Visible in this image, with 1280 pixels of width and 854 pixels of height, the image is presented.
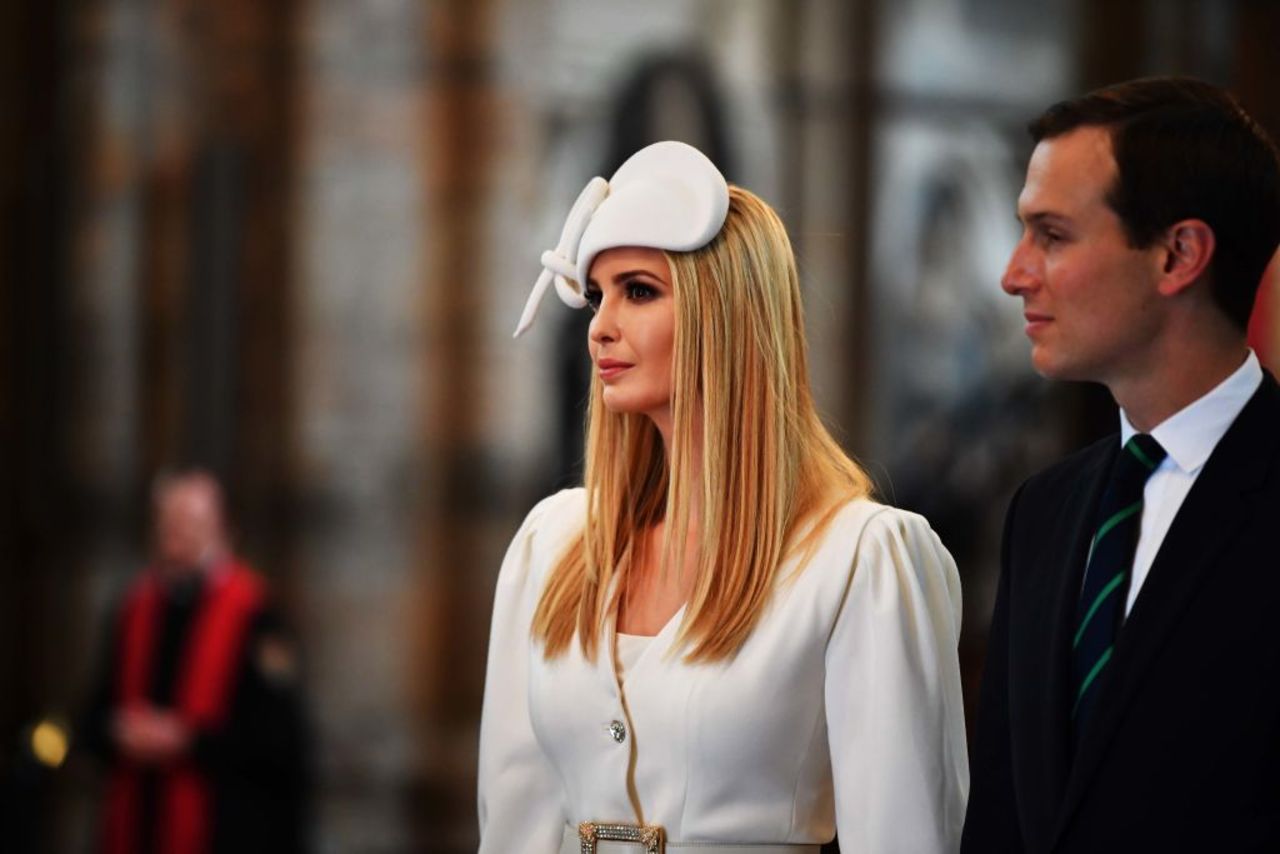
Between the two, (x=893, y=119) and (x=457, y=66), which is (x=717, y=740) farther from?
(x=893, y=119)

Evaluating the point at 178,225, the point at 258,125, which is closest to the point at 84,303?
the point at 178,225

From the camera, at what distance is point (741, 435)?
3.05 meters

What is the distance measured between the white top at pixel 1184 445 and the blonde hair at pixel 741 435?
63cm

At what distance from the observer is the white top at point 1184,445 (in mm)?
2465

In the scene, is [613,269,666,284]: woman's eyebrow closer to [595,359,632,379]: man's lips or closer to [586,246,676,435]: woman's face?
[586,246,676,435]: woman's face

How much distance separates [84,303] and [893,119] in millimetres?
4851

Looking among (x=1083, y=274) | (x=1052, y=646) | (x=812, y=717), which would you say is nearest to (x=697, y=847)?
(x=812, y=717)

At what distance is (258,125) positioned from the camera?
1052 centimetres

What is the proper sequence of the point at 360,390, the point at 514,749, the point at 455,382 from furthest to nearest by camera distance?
1. the point at 455,382
2. the point at 360,390
3. the point at 514,749

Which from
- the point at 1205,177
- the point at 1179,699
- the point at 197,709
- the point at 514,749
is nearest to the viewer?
the point at 1179,699

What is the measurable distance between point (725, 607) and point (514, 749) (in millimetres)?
529

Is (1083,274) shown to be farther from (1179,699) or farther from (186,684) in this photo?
(186,684)

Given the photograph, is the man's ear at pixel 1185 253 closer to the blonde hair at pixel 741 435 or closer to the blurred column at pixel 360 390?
the blonde hair at pixel 741 435

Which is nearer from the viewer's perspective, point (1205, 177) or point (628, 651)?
point (1205, 177)
